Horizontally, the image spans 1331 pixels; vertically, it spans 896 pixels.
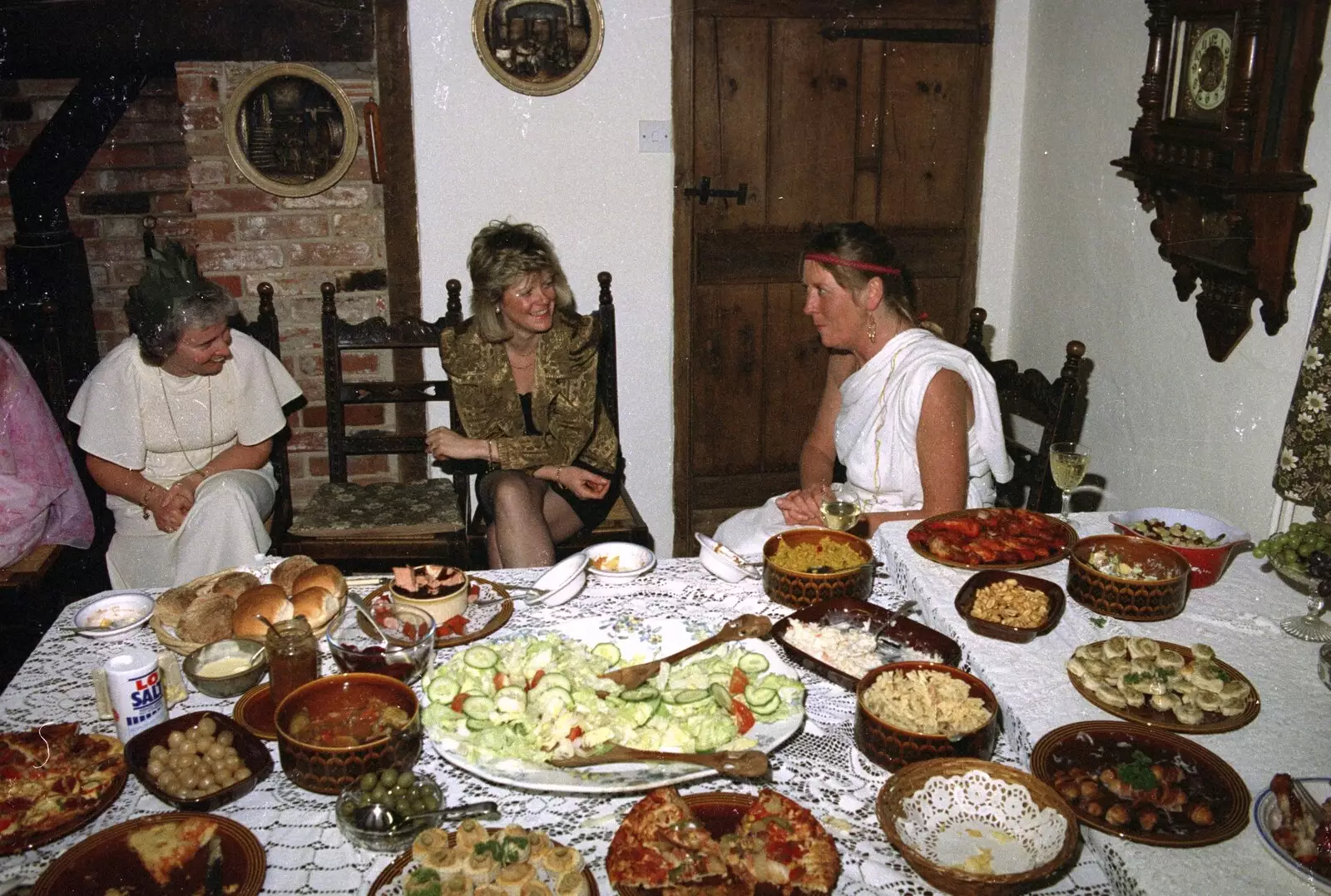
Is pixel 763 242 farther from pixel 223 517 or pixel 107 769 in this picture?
pixel 107 769

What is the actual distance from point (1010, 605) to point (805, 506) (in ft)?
3.39

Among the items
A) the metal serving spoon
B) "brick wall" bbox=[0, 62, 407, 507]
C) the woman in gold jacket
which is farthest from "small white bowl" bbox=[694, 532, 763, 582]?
"brick wall" bbox=[0, 62, 407, 507]

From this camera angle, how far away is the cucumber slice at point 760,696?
173 centimetres

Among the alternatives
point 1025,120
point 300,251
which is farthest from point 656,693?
point 1025,120

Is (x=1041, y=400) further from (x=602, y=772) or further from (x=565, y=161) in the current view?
(x=602, y=772)

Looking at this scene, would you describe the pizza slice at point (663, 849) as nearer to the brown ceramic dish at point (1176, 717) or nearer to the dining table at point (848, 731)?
the dining table at point (848, 731)

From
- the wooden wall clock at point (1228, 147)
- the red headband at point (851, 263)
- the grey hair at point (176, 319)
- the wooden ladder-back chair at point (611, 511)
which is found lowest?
the wooden ladder-back chair at point (611, 511)

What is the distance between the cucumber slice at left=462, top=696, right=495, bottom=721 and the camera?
1.69m

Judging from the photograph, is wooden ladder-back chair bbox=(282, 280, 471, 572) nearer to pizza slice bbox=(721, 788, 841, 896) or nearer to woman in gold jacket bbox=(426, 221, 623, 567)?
woman in gold jacket bbox=(426, 221, 623, 567)

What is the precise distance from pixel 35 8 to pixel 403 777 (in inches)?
130

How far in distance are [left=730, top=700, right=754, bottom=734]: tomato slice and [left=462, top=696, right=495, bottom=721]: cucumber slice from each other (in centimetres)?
39

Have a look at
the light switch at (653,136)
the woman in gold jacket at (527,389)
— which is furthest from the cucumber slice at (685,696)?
the light switch at (653,136)

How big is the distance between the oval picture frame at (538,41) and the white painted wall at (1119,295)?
163cm

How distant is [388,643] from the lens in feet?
6.13
